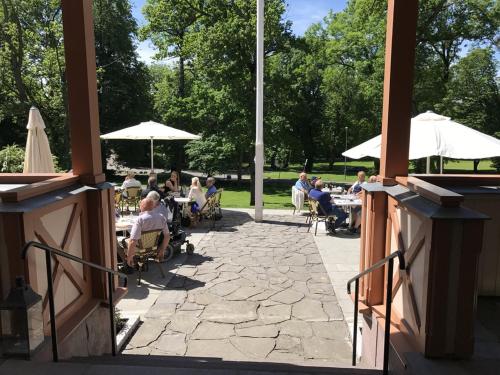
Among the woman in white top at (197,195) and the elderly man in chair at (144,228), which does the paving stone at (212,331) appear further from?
the woman in white top at (197,195)

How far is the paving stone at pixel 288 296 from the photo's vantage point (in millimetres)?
6102

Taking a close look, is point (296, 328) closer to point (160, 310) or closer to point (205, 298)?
point (205, 298)

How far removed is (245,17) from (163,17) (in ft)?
35.5

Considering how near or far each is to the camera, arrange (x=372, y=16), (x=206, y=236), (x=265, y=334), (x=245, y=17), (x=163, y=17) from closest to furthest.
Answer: (x=265, y=334) < (x=206, y=236) < (x=245, y=17) < (x=163, y=17) < (x=372, y=16)

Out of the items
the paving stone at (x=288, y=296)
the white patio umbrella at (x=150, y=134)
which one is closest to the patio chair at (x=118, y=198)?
the white patio umbrella at (x=150, y=134)

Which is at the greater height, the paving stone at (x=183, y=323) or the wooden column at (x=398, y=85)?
the wooden column at (x=398, y=85)

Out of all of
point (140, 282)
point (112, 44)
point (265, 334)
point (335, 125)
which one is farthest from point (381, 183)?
point (335, 125)

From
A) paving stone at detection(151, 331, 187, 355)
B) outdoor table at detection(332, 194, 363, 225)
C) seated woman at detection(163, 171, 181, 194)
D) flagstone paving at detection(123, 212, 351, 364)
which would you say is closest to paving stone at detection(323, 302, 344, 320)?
flagstone paving at detection(123, 212, 351, 364)

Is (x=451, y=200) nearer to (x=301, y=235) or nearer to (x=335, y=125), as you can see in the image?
(x=301, y=235)

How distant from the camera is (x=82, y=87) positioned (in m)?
4.33

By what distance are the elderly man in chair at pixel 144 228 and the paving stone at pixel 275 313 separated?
6.94 ft

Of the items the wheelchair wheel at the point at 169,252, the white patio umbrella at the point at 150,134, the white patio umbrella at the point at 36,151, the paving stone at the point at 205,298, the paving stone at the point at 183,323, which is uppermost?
the white patio umbrella at the point at 150,134

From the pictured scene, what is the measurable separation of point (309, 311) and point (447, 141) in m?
3.59

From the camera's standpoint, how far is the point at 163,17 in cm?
2445
